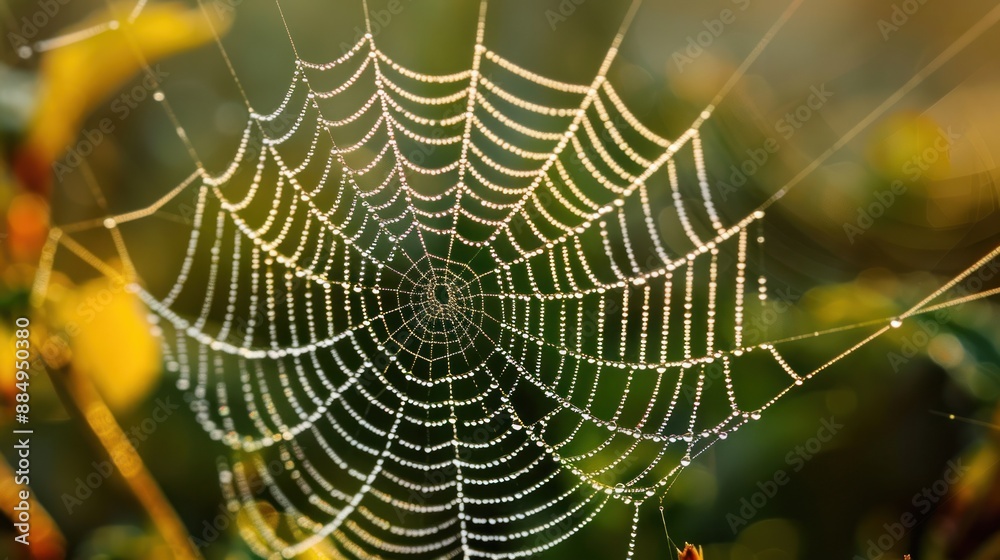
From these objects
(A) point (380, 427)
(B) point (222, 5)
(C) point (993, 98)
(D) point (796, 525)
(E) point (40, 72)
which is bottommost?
(D) point (796, 525)

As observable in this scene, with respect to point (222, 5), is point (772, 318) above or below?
below

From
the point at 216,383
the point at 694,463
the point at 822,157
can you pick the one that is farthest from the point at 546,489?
the point at 822,157

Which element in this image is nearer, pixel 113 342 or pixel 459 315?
pixel 113 342

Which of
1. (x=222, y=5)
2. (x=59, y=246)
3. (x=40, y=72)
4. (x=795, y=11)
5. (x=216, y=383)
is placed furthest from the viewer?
(x=795, y=11)

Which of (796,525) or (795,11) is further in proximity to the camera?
(795,11)

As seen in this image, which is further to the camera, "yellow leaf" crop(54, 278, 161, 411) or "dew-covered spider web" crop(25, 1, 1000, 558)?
"dew-covered spider web" crop(25, 1, 1000, 558)

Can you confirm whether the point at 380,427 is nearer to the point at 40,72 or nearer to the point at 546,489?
the point at 546,489

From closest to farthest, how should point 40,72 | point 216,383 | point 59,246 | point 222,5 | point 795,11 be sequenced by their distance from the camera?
point 40,72
point 59,246
point 216,383
point 222,5
point 795,11

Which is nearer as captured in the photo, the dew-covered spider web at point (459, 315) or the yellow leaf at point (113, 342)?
the yellow leaf at point (113, 342)
